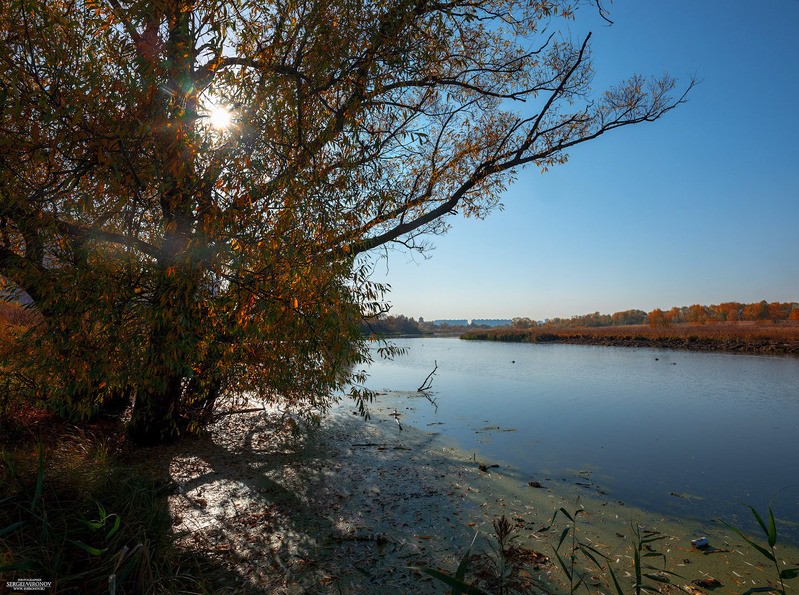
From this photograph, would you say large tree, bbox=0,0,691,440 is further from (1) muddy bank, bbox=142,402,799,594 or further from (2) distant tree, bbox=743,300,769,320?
(2) distant tree, bbox=743,300,769,320

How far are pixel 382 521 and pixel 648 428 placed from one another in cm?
648

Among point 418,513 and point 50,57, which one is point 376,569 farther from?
point 50,57

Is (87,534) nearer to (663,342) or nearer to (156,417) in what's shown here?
(156,417)

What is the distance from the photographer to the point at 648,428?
8133 millimetres

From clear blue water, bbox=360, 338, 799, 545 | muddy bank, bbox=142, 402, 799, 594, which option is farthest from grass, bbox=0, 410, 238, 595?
clear blue water, bbox=360, 338, 799, 545

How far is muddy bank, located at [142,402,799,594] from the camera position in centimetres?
319

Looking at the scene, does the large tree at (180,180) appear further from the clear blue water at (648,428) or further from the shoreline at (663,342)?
the shoreline at (663,342)

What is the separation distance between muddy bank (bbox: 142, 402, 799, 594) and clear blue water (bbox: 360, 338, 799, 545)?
70 centimetres

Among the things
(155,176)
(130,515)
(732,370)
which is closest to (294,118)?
(155,176)

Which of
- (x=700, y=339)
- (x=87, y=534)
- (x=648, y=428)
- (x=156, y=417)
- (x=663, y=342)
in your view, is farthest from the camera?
(x=663, y=342)

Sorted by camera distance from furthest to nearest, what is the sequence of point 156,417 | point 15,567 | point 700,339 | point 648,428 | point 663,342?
1. point 663,342
2. point 700,339
3. point 648,428
4. point 156,417
5. point 15,567

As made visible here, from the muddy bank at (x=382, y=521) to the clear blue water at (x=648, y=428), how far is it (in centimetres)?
70

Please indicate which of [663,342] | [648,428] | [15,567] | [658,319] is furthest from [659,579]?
[658,319]

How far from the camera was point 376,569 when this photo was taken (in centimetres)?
325
